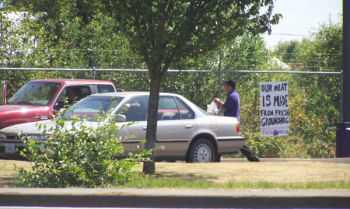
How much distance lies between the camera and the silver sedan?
39.1 ft

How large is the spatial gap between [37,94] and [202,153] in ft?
12.7

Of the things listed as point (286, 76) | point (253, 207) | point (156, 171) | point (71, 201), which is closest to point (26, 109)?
point (156, 171)

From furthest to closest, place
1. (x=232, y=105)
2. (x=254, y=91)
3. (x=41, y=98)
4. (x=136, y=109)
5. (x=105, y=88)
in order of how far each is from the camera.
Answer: (x=254, y=91)
(x=105, y=88)
(x=232, y=105)
(x=41, y=98)
(x=136, y=109)

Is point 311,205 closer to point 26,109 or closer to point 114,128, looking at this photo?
point 114,128

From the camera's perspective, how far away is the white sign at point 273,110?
44.0 ft

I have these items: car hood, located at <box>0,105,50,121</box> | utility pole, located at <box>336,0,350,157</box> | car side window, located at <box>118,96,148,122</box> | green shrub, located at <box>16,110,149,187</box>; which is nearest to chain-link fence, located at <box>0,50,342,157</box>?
car hood, located at <box>0,105,50,121</box>

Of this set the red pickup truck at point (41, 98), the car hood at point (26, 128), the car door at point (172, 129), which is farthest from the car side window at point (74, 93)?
the car door at point (172, 129)

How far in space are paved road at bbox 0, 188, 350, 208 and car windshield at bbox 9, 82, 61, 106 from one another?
562 centimetres

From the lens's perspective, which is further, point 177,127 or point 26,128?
point 177,127

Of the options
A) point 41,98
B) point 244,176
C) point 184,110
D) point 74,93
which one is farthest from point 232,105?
point 41,98

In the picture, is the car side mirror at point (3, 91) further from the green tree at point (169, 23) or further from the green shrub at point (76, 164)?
the green shrub at point (76, 164)

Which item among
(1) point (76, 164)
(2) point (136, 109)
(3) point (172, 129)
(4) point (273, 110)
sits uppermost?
(4) point (273, 110)

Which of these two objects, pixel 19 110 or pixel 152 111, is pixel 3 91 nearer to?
pixel 19 110

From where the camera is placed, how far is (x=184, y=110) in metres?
12.6
